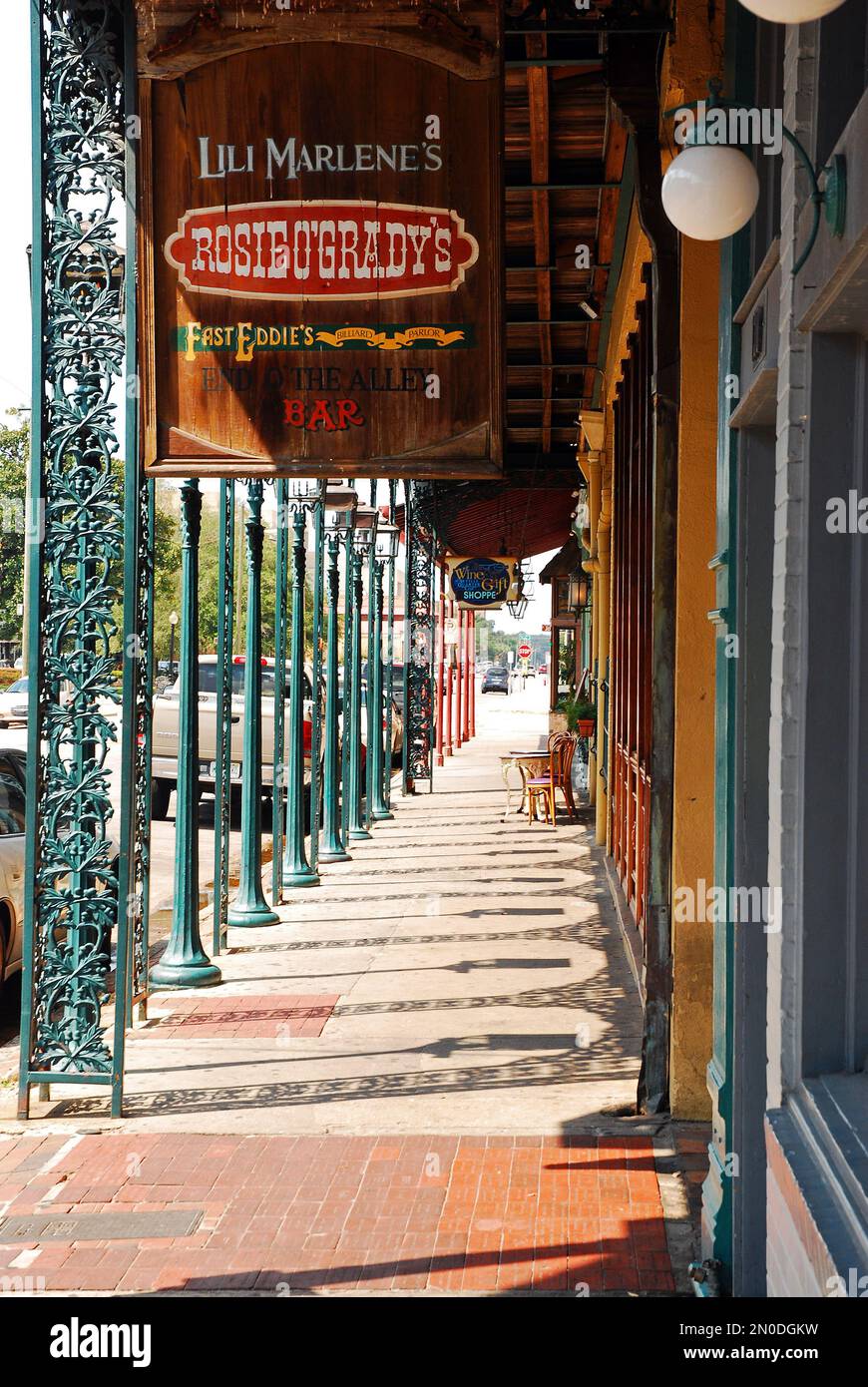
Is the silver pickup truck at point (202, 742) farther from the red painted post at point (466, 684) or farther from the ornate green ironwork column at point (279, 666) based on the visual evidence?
the red painted post at point (466, 684)

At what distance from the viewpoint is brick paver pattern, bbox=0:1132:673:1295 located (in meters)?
4.68

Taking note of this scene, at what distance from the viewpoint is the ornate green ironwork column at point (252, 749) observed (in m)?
10.9

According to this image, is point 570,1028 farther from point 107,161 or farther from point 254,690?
point 107,161

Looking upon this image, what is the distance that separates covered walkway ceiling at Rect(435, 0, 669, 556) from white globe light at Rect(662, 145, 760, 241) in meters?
2.68

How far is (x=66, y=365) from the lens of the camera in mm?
6633

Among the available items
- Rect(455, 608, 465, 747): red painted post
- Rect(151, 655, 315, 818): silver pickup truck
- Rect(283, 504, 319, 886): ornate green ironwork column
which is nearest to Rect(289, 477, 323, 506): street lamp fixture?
Rect(283, 504, 319, 886): ornate green ironwork column

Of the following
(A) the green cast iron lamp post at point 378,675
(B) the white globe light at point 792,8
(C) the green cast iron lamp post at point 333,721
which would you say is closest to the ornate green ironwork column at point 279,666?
(C) the green cast iron lamp post at point 333,721

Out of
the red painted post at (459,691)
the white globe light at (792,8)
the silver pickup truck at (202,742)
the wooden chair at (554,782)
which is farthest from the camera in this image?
the red painted post at (459,691)

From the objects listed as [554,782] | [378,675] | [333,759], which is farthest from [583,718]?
[333,759]

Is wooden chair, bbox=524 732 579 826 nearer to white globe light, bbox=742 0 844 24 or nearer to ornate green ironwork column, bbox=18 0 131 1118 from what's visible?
ornate green ironwork column, bbox=18 0 131 1118

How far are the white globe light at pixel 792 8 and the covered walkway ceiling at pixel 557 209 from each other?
147 inches

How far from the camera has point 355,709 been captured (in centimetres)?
1697

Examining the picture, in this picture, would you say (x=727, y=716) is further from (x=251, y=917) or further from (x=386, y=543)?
(x=386, y=543)
